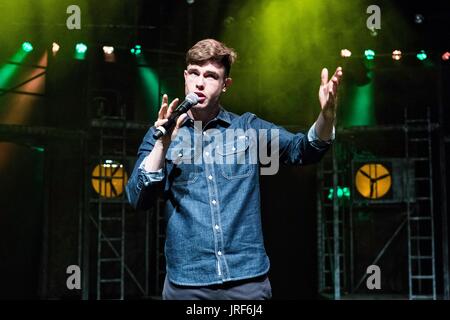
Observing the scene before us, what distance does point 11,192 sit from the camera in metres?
10.4

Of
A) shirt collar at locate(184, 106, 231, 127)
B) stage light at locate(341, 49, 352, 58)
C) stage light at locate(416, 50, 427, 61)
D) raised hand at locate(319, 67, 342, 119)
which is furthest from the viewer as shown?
stage light at locate(416, 50, 427, 61)

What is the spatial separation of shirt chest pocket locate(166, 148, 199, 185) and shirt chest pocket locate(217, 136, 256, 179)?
13 centimetres

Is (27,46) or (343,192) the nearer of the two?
(27,46)

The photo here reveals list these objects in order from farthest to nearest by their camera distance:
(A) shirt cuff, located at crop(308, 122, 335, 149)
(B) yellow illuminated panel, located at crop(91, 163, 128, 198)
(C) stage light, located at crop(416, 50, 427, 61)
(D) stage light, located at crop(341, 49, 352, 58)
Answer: (B) yellow illuminated panel, located at crop(91, 163, 128, 198) < (C) stage light, located at crop(416, 50, 427, 61) < (D) stage light, located at crop(341, 49, 352, 58) < (A) shirt cuff, located at crop(308, 122, 335, 149)

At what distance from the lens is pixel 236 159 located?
304 cm

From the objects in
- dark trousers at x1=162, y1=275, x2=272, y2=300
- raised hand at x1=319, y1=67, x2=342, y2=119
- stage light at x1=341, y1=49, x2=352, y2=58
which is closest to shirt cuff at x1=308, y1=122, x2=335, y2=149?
raised hand at x1=319, y1=67, x2=342, y2=119

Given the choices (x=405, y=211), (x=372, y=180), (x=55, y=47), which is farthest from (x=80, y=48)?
(x=405, y=211)

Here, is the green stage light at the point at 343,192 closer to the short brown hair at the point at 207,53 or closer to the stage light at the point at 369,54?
the stage light at the point at 369,54

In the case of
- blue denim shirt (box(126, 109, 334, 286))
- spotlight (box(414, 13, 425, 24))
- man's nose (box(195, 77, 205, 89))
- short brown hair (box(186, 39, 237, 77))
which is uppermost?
spotlight (box(414, 13, 425, 24))

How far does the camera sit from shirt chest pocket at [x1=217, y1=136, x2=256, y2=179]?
3014mm

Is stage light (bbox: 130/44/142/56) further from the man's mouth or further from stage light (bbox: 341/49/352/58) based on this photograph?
the man's mouth

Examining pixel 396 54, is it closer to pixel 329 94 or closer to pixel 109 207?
pixel 109 207

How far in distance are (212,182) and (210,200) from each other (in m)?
0.09
